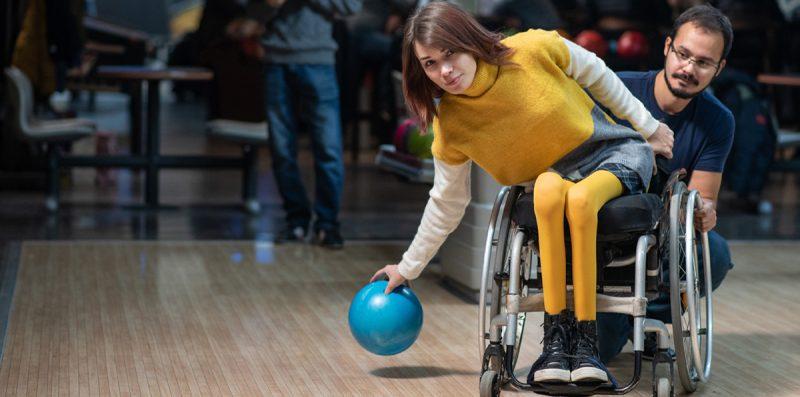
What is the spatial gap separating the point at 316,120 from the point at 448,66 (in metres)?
3.08

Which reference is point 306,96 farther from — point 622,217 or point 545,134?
point 622,217

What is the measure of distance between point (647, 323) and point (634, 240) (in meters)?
0.22

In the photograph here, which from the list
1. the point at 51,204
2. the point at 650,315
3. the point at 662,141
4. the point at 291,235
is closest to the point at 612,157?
the point at 662,141

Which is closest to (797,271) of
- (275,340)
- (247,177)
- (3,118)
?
(275,340)

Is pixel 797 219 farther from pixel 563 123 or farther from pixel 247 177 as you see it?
pixel 563 123

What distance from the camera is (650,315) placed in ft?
12.7

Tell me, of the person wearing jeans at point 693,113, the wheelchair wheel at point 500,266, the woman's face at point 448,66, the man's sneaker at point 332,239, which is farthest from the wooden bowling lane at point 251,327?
the woman's face at point 448,66

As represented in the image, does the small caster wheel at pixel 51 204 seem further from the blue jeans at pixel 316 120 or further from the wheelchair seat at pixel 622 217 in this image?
the wheelchair seat at pixel 622 217

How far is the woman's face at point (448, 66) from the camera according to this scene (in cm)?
314

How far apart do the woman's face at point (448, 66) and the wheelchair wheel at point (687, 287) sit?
66 cm

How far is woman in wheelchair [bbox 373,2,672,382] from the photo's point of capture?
3127mm

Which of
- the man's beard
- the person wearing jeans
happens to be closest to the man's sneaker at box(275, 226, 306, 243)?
the person wearing jeans

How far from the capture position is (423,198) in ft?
27.0

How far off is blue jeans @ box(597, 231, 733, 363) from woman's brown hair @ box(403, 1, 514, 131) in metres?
0.96
